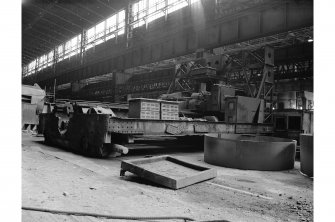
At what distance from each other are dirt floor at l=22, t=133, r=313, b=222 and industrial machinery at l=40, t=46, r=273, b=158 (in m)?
1.57

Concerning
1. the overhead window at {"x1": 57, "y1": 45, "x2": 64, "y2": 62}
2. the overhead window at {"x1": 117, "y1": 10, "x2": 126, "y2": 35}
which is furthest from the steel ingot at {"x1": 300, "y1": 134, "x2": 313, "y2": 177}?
the overhead window at {"x1": 57, "y1": 45, "x2": 64, "y2": 62}

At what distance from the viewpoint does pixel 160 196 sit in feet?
9.71

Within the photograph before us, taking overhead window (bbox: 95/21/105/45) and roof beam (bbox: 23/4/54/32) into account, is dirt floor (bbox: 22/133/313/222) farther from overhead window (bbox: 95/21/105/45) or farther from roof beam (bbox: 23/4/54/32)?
overhead window (bbox: 95/21/105/45)

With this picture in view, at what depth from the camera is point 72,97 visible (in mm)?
24922

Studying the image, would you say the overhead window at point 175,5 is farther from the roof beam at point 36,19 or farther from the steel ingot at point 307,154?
the steel ingot at point 307,154

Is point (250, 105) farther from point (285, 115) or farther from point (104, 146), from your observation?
point (104, 146)

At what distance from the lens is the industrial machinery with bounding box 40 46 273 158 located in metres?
5.90

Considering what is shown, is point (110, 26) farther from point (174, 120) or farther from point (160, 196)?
point (160, 196)

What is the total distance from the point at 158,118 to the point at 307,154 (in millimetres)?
3498

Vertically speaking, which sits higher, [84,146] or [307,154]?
[307,154]

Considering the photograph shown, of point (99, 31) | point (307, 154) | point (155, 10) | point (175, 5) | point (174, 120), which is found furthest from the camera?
point (99, 31)

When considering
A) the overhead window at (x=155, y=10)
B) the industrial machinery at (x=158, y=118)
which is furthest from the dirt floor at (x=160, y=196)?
the overhead window at (x=155, y=10)

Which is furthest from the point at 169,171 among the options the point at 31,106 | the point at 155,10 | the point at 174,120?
the point at 155,10
